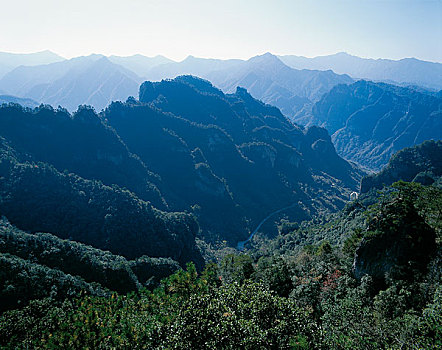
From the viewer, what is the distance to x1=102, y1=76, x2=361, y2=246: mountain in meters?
134

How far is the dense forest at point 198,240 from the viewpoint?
17703 mm

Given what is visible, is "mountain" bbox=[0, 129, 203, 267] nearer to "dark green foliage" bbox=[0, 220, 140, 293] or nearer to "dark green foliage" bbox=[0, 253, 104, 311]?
"dark green foliage" bbox=[0, 220, 140, 293]

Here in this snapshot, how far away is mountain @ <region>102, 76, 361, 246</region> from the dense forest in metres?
0.84

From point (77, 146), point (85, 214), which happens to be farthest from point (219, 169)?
point (85, 214)

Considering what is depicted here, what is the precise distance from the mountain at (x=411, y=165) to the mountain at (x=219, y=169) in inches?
1183

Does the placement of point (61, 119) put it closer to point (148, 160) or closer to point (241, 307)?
point (148, 160)

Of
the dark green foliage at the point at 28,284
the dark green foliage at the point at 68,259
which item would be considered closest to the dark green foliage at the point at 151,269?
the dark green foliage at the point at 68,259

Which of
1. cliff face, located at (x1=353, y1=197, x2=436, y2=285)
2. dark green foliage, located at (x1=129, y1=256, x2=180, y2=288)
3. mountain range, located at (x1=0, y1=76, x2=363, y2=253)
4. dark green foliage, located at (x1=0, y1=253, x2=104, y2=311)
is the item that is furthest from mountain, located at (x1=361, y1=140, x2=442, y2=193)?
dark green foliage, located at (x1=0, y1=253, x2=104, y2=311)

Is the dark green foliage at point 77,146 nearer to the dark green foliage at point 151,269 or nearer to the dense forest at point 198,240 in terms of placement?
the dense forest at point 198,240

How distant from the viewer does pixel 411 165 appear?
12044cm

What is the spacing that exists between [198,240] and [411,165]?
94520mm

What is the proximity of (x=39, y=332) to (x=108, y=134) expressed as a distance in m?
113

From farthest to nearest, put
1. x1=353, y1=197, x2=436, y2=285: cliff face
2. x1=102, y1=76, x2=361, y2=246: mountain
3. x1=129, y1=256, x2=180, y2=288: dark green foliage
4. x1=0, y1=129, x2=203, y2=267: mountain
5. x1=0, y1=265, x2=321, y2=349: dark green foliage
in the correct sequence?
x1=102, y1=76, x2=361, y2=246: mountain → x1=0, y1=129, x2=203, y2=267: mountain → x1=129, y1=256, x2=180, y2=288: dark green foliage → x1=353, y1=197, x2=436, y2=285: cliff face → x1=0, y1=265, x2=321, y2=349: dark green foliage

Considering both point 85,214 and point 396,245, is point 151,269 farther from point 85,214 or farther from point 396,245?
point 396,245
